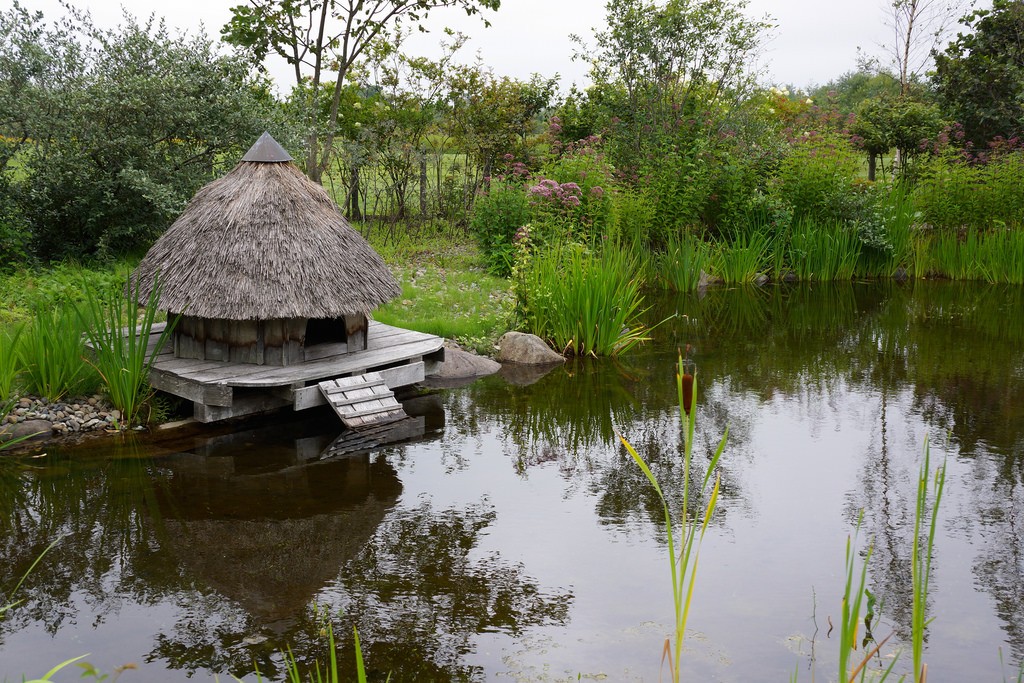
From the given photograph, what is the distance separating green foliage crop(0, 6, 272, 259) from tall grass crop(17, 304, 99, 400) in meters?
4.35

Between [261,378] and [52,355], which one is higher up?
[52,355]

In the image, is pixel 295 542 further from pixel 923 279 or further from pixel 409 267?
pixel 923 279

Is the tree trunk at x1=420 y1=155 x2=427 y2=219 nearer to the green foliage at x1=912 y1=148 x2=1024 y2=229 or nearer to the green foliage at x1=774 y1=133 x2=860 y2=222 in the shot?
the green foliage at x1=774 y1=133 x2=860 y2=222

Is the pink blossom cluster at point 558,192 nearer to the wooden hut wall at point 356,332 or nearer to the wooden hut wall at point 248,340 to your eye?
the wooden hut wall at point 356,332

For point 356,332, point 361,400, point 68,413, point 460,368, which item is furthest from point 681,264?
point 68,413

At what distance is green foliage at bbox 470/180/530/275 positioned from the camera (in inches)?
548

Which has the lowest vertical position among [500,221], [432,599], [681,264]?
[432,599]

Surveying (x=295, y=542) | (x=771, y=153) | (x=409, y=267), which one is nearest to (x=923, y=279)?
(x=771, y=153)

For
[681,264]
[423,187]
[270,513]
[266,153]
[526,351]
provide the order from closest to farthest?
1. [270,513]
2. [266,153]
3. [526,351]
4. [681,264]
5. [423,187]

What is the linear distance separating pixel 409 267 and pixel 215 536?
859 cm

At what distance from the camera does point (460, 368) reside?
9969mm

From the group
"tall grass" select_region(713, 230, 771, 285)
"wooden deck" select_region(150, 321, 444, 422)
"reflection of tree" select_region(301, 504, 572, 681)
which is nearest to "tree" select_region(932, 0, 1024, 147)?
"tall grass" select_region(713, 230, 771, 285)

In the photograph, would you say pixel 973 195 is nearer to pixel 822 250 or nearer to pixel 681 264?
pixel 822 250

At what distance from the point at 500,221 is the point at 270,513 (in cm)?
869
